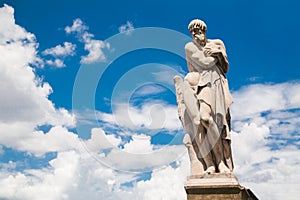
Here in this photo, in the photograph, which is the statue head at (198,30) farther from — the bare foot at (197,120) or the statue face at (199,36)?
the bare foot at (197,120)

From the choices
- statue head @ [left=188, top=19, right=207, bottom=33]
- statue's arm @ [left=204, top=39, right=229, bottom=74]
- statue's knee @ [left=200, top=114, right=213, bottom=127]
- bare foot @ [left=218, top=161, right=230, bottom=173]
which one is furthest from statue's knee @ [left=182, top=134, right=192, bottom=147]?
statue head @ [left=188, top=19, right=207, bottom=33]

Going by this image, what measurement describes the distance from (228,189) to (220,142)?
138 cm

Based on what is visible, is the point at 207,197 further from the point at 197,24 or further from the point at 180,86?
the point at 197,24

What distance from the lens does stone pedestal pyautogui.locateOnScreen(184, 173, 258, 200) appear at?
9.91 m

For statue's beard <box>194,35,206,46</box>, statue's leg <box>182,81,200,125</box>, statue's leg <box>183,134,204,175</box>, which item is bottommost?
statue's leg <box>183,134,204,175</box>

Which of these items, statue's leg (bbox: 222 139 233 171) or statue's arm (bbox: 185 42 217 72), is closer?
statue's leg (bbox: 222 139 233 171)

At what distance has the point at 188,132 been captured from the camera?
36.4ft

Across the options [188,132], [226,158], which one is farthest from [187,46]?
[226,158]

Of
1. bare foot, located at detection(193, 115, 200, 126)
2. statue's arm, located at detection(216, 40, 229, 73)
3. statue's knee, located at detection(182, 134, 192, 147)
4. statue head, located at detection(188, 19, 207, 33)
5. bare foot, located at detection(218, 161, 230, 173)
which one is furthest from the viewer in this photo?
statue head, located at detection(188, 19, 207, 33)

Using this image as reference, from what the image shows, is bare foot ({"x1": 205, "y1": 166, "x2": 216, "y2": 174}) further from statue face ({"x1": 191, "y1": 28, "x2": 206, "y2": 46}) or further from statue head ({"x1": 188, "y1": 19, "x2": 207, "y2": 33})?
statue head ({"x1": 188, "y1": 19, "x2": 207, "y2": 33})

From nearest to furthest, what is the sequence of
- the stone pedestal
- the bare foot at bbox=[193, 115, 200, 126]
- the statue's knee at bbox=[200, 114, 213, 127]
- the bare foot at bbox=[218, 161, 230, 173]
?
the stone pedestal
the bare foot at bbox=[218, 161, 230, 173]
the statue's knee at bbox=[200, 114, 213, 127]
the bare foot at bbox=[193, 115, 200, 126]

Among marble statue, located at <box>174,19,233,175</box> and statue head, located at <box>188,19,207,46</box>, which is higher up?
statue head, located at <box>188,19,207,46</box>

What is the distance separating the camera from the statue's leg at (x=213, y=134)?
1063 cm

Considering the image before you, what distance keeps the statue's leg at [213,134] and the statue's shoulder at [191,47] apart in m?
1.75
